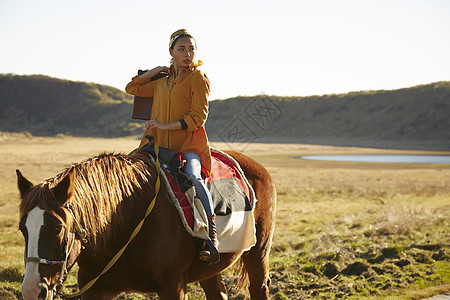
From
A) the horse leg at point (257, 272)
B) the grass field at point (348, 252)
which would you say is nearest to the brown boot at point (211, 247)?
the horse leg at point (257, 272)

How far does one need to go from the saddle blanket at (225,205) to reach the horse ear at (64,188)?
3.32 ft

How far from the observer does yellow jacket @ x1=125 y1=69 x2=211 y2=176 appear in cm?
400

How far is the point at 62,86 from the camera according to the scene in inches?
6806

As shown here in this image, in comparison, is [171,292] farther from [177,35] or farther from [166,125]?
[177,35]

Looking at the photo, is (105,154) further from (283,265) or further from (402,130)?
(402,130)

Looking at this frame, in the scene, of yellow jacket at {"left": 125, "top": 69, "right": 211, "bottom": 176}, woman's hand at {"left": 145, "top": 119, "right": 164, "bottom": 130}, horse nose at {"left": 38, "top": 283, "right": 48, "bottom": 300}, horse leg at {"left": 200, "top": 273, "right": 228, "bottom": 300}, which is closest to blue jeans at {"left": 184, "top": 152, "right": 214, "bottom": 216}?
yellow jacket at {"left": 125, "top": 69, "right": 211, "bottom": 176}

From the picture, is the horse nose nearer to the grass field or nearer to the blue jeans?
the blue jeans

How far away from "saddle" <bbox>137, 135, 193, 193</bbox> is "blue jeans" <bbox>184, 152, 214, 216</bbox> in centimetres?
5

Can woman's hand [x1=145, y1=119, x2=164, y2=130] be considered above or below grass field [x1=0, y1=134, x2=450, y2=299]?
above

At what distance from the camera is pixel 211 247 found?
3.82 m

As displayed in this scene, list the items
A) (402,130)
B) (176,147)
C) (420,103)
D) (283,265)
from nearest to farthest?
(176,147) < (283,265) < (402,130) < (420,103)

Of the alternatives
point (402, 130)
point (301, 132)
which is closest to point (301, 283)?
point (402, 130)

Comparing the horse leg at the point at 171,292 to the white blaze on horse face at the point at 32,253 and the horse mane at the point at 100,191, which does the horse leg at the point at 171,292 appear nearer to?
the horse mane at the point at 100,191

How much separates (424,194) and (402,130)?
70.5 meters
